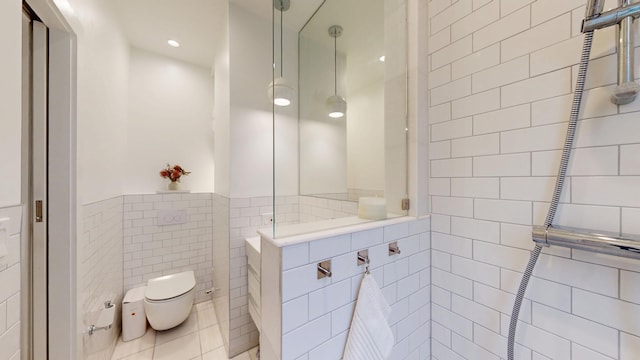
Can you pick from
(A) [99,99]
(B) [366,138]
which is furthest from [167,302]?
(B) [366,138]

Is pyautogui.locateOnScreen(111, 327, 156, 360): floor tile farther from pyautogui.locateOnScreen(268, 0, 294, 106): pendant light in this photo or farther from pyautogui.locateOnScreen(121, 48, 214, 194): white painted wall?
pyautogui.locateOnScreen(268, 0, 294, 106): pendant light

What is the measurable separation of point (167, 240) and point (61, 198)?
1.47 m

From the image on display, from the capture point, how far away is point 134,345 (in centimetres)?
177

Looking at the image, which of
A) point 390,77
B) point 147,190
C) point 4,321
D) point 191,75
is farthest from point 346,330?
point 191,75

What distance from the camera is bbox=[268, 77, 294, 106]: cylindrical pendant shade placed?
1417 millimetres

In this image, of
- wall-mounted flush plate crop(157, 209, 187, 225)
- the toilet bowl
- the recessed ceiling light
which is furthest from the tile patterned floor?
the recessed ceiling light

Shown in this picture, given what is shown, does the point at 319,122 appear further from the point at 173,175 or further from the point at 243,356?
the point at 243,356

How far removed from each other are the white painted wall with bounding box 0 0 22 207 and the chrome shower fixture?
1.68m

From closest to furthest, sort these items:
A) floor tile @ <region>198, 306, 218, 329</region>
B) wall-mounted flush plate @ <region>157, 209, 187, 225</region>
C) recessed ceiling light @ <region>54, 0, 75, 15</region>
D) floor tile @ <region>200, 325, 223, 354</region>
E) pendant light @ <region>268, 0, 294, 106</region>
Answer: recessed ceiling light @ <region>54, 0, 75, 15</region> → pendant light @ <region>268, 0, 294, 106</region> → floor tile @ <region>200, 325, 223, 354</region> → floor tile @ <region>198, 306, 218, 329</region> → wall-mounted flush plate @ <region>157, 209, 187, 225</region>

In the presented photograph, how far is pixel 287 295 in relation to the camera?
682 millimetres

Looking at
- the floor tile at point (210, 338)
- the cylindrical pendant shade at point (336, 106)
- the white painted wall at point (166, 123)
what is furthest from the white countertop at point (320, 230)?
the white painted wall at point (166, 123)

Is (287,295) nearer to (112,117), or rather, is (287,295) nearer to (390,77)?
(390,77)

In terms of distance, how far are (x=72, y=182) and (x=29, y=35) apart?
66cm

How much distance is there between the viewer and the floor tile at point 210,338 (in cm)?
176
